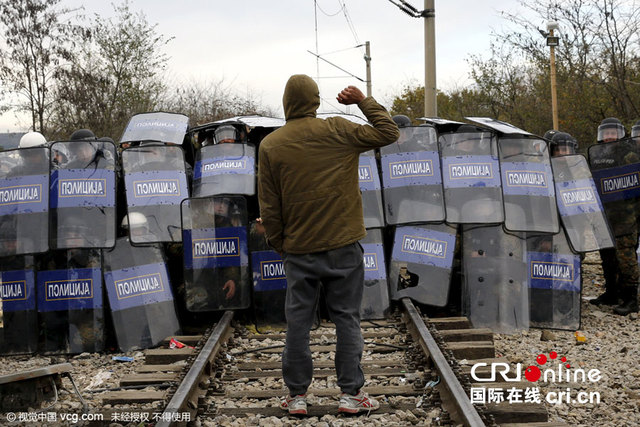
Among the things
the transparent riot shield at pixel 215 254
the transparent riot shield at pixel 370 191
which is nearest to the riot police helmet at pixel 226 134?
the transparent riot shield at pixel 215 254

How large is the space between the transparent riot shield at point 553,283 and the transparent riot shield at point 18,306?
5188mm

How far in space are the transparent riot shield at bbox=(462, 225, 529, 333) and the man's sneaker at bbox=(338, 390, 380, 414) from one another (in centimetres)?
287

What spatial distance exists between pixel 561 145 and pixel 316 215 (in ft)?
15.8

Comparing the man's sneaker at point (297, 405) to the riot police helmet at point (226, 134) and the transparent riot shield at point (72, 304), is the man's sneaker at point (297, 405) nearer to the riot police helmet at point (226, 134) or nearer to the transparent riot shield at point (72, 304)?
the transparent riot shield at point (72, 304)

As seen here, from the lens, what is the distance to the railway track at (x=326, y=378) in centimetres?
419

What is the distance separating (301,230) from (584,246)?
4.24 meters

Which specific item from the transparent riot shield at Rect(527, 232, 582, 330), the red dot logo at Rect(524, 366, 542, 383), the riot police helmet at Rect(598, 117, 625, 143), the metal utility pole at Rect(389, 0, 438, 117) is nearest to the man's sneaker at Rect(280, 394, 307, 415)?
the red dot logo at Rect(524, 366, 542, 383)

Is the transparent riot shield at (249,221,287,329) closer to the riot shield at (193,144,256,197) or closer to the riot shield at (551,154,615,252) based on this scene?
the riot shield at (193,144,256,197)

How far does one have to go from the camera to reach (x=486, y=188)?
23.8ft

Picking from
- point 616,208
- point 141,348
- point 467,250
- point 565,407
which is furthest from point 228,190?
point 616,208

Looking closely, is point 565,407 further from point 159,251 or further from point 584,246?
point 159,251

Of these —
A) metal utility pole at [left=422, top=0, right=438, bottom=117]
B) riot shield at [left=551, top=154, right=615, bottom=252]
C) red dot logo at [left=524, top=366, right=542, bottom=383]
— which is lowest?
red dot logo at [left=524, top=366, right=542, bottom=383]

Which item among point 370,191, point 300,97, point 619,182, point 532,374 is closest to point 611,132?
point 619,182

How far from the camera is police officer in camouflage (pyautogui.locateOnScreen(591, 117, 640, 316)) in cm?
781
